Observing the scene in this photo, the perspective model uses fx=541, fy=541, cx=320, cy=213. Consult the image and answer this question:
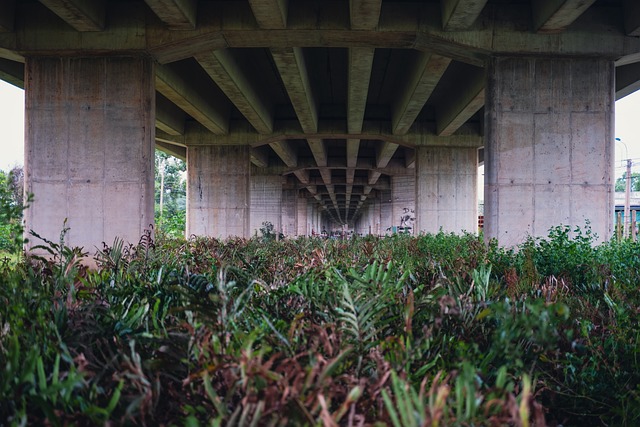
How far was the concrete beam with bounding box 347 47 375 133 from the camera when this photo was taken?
1289cm

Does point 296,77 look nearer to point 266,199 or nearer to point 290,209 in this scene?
point 266,199

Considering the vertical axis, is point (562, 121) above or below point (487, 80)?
below

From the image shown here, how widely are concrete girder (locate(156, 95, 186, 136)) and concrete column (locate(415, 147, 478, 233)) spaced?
1066 cm

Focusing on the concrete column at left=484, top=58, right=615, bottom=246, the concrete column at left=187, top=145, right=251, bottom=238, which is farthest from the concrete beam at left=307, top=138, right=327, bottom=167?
the concrete column at left=484, top=58, right=615, bottom=246

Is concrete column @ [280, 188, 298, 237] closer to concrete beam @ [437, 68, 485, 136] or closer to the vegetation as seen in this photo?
concrete beam @ [437, 68, 485, 136]

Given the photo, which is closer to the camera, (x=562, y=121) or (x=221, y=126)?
(x=562, y=121)

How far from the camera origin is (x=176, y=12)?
1070 cm

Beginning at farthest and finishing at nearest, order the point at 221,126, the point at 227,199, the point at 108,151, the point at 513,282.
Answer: the point at 227,199 → the point at 221,126 → the point at 108,151 → the point at 513,282

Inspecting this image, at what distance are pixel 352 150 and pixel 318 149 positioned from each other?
182cm

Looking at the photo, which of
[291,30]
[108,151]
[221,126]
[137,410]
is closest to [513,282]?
[137,410]

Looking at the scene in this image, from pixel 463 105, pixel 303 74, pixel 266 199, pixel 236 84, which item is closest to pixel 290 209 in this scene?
pixel 266 199

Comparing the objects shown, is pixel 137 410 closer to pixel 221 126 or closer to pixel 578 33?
pixel 578 33

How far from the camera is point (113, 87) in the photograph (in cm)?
1252

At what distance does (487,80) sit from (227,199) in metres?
14.6
